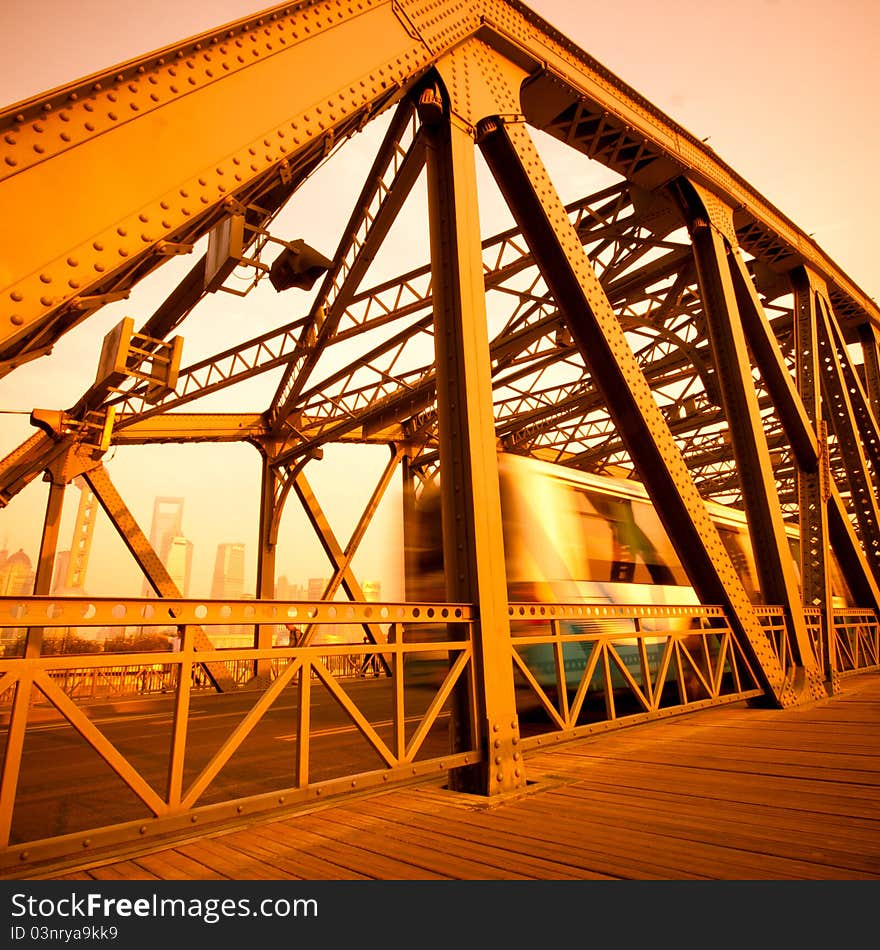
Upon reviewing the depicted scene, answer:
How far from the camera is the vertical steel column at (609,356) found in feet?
17.4

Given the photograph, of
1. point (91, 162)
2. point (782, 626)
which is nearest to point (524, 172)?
point (91, 162)

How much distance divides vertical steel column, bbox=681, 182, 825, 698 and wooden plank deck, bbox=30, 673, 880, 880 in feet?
11.0

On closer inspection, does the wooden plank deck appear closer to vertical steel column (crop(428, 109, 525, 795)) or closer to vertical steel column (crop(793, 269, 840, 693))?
vertical steel column (crop(428, 109, 525, 795))

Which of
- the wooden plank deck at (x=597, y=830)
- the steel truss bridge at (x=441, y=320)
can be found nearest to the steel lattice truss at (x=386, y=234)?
the steel truss bridge at (x=441, y=320)

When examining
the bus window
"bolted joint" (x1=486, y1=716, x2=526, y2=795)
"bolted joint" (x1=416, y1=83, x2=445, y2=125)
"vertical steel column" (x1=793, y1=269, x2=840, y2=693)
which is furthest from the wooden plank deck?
"bolted joint" (x1=416, y1=83, x2=445, y2=125)

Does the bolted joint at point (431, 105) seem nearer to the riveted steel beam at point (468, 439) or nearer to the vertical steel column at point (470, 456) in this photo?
the riveted steel beam at point (468, 439)

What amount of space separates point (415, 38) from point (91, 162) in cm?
341

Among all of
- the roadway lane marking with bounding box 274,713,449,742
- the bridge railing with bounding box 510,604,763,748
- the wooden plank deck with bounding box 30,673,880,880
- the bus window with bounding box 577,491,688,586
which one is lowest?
the roadway lane marking with bounding box 274,713,449,742

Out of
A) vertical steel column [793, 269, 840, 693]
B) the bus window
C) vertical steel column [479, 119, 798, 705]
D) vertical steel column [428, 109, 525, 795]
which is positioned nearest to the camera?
vertical steel column [428, 109, 525, 795]

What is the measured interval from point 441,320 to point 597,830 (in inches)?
144

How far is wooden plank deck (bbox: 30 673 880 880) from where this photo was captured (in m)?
2.28

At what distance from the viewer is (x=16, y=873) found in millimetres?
2135

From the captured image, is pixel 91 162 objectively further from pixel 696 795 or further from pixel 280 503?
pixel 280 503

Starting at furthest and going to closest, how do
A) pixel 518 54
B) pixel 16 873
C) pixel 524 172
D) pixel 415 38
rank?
pixel 518 54 → pixel 524 172 → pixel 415 38 → pixel 16 873
